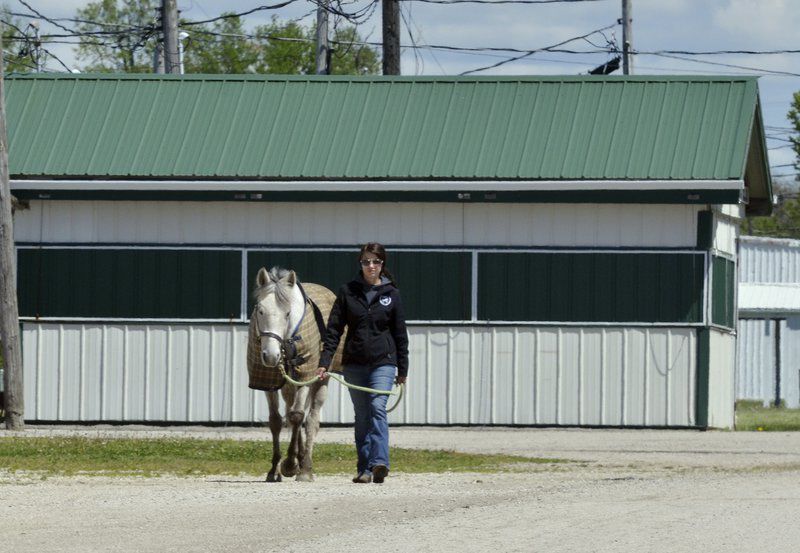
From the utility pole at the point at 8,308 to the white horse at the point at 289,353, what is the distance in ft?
27.9

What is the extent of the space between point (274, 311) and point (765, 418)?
58.2 ft

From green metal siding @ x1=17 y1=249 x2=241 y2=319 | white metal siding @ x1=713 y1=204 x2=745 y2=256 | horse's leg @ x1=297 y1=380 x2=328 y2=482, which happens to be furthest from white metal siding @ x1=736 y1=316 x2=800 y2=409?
horse's leg @ x1=297 y1=380 x2=328 y2=482

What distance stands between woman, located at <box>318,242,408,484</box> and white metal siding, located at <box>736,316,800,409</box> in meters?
25.0

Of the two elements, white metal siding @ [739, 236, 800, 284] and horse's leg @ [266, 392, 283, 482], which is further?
white metal siding @ [739, 236, 800, 284]

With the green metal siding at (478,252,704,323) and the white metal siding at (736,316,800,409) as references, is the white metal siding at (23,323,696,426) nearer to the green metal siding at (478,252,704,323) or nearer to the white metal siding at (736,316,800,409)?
the green metal siding at (478,252,704,323)

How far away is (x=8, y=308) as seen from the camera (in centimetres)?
2342

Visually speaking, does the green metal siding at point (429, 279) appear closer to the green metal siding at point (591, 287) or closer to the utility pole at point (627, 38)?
the green metal siding at point (591, 287)

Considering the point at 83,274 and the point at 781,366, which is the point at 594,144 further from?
the point at 781,366

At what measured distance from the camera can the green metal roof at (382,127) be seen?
24906mm

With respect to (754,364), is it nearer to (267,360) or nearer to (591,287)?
(591,287)

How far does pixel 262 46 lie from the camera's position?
239ft

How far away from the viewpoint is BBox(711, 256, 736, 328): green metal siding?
25203 mm

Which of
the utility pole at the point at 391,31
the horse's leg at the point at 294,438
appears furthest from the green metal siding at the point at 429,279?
the horse's leg at the point at 294,438

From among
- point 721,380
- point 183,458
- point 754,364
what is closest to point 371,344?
point 183,458
